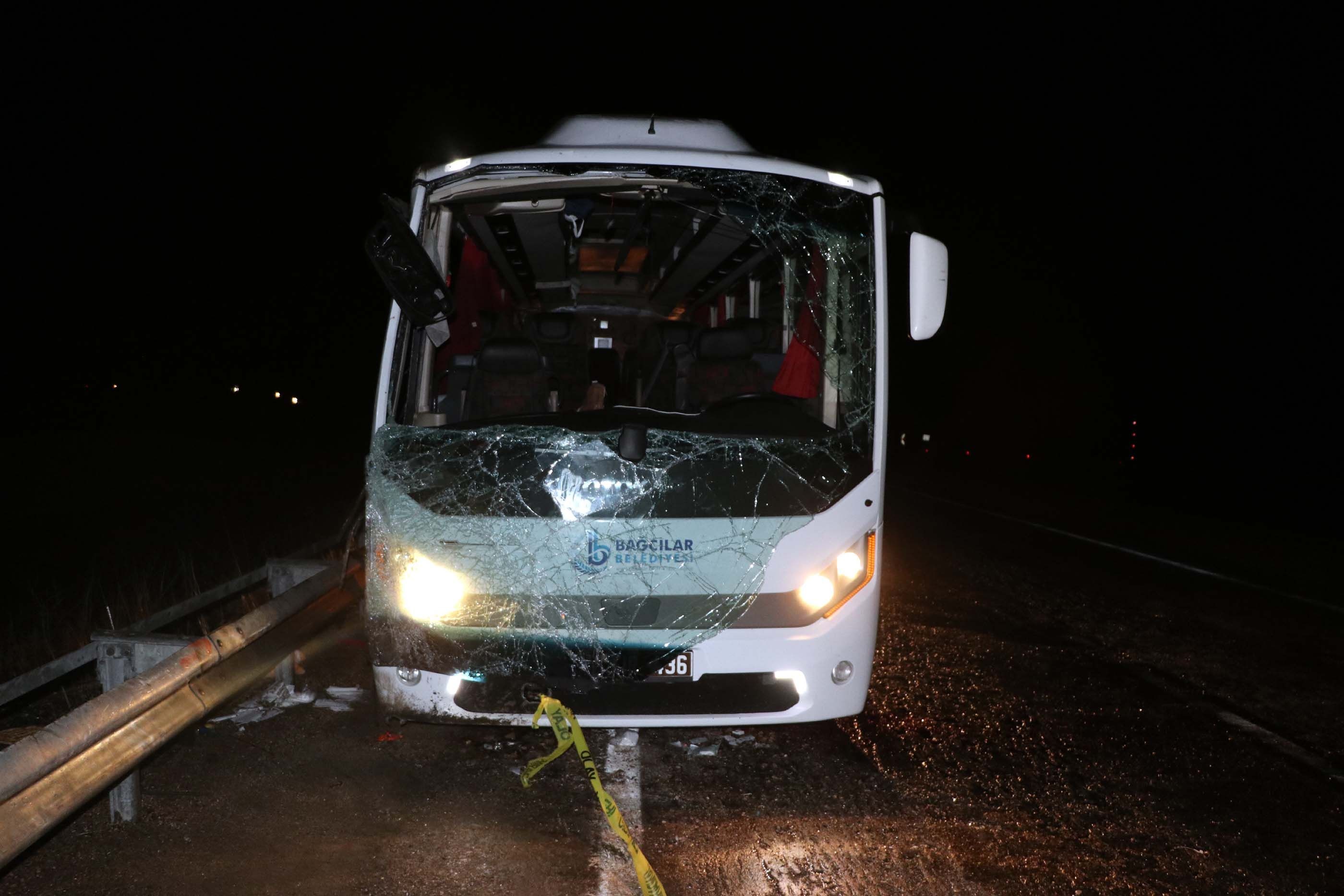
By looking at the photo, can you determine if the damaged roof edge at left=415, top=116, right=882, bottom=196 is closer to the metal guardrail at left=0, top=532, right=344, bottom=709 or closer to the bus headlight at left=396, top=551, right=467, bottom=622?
the bus headlight at left=396, top=551, right=467, bottom=622

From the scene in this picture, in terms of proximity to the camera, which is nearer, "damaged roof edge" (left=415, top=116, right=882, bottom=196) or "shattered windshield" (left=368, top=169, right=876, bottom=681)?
"shattered windshield" (left=368, top=169, right=876, bottom=681)

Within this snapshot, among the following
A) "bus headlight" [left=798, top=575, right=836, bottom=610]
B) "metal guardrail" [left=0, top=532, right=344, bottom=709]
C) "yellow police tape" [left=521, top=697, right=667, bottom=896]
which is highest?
"bus headlight" [left=798, top=575, right=836, bottom=610]

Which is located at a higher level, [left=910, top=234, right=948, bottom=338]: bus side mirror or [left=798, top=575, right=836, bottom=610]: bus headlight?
[left=910, top=234, right=948, bottom=338]: bus side mirror

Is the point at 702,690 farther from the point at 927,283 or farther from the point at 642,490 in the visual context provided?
the point at 927,283

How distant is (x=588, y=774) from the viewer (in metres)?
4.04

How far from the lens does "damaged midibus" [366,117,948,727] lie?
4.17 meters

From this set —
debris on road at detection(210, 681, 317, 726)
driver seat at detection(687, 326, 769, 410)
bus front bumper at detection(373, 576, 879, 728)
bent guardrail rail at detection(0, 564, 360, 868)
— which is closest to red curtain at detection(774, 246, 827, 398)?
driver seat at detection(687, 326, 769, 410)

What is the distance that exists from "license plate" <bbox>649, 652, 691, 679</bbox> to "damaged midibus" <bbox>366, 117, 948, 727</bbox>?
16mm

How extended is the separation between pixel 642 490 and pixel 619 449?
0.18 metres

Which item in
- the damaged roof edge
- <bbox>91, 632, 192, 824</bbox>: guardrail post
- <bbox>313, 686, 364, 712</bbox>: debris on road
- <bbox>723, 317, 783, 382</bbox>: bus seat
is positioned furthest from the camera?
<bbox>313, 686, 364, 712</bbox>: debris on road

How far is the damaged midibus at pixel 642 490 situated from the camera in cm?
417

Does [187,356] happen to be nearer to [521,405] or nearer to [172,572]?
[172,572]

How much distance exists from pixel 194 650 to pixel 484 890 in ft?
4.31

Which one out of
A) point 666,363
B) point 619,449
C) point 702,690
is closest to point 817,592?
point 702,690
